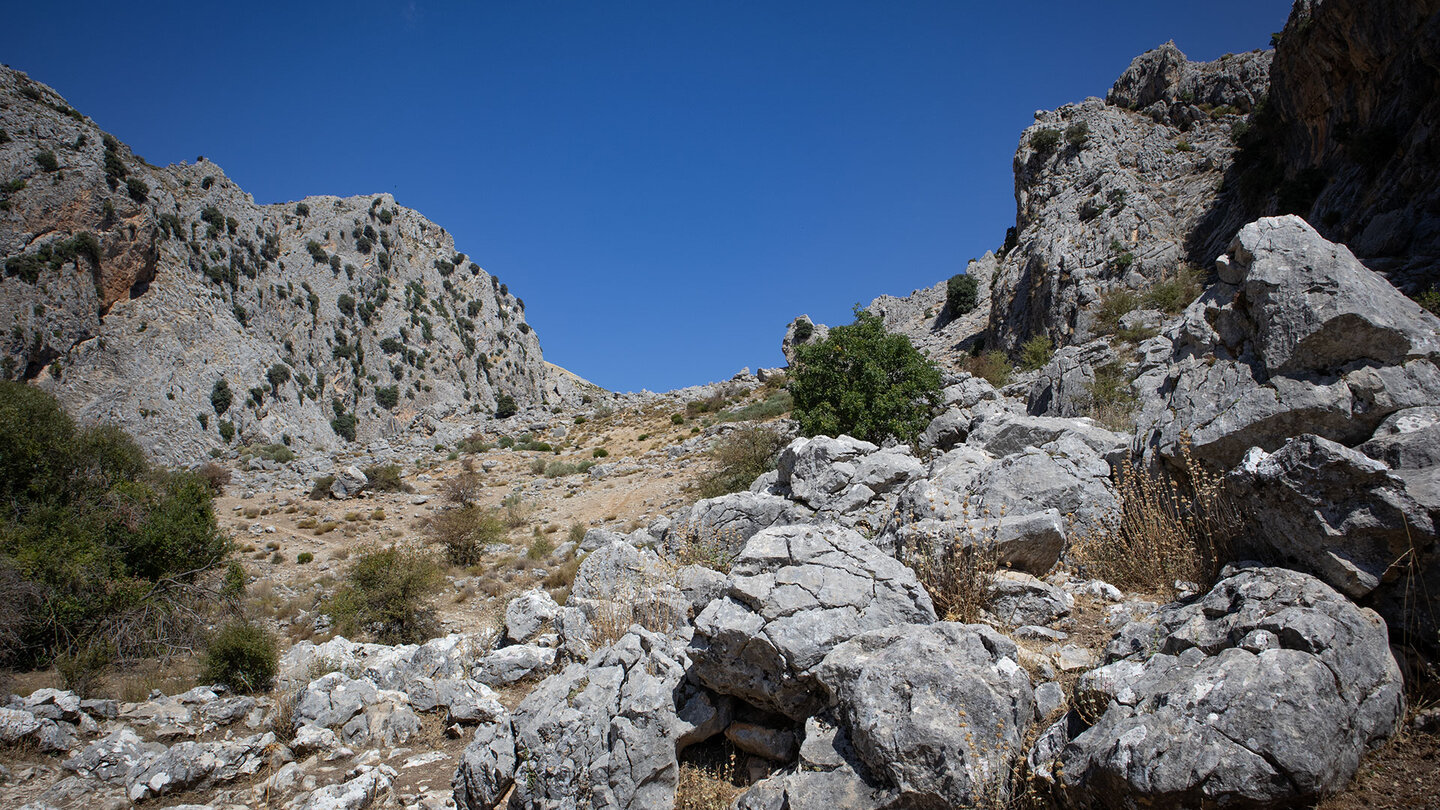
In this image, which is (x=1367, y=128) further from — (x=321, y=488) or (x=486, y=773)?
(x=321, y=488)

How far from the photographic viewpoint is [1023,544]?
18.1 ft

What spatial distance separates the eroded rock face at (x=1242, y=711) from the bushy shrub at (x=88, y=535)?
13.6 meters

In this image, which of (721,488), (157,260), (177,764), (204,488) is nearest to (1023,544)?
(177,764)

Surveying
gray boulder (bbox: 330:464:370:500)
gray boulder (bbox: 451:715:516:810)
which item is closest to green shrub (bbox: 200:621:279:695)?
gray boulder (bbox: 451:715:516:810)

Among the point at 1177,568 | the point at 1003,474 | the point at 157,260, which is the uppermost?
the point at 157,260

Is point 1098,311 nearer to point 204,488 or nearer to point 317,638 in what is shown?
point 317,638

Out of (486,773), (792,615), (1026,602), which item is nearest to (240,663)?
(486,773)

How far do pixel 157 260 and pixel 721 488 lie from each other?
47876mm

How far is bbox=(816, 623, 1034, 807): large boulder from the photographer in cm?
335

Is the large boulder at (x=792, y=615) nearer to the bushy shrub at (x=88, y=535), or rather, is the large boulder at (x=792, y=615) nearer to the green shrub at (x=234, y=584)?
the bushy shrub at (x=88, y=535)

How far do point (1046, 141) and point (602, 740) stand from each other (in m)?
41.4

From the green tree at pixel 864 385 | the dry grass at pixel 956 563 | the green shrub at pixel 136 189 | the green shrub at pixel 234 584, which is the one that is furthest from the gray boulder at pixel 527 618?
the green shrub at pixel 136 189

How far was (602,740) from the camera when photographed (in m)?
4.56

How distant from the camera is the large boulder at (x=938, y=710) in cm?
335
